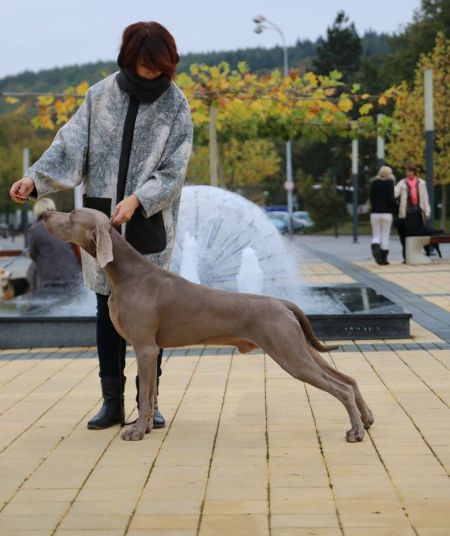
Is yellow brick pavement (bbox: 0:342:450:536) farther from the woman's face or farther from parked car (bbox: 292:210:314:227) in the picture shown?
parked car (bbox: 292:210:314:227)

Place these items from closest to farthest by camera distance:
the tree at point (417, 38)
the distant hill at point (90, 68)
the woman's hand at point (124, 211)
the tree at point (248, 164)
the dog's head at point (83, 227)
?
the dog's head at point (83, 227) → the woman's hand at point (124, 211) → the tree at point (417, 38) → the tree at point (248, 164) → the distant hill at point (90, 68)

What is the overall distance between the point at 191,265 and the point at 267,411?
5.70 metres

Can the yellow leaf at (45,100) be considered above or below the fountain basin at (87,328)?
above

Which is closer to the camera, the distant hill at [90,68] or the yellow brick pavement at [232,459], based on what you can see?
the yellow brick pavement at [232,459]

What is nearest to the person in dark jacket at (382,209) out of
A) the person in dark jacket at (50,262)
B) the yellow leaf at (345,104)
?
the yellow leaf at (345,104)

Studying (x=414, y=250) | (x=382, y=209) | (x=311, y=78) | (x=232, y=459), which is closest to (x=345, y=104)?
(x=311, y=78)

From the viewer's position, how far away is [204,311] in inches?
225

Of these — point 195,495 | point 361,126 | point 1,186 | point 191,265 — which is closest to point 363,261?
point 361,126

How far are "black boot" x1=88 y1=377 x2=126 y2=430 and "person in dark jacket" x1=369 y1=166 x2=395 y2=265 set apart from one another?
16016 millimetres

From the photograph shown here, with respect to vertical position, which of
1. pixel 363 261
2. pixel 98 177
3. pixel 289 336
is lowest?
pixel 363 261

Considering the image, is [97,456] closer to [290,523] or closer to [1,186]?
[290,523]

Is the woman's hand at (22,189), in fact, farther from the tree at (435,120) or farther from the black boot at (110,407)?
the tree at (435,120)

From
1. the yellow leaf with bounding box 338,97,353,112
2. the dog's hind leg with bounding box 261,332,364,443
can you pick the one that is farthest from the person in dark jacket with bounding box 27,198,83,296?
the yellow leaf with bounding box 338,97,353,112

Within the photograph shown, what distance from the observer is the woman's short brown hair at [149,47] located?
5918mm
